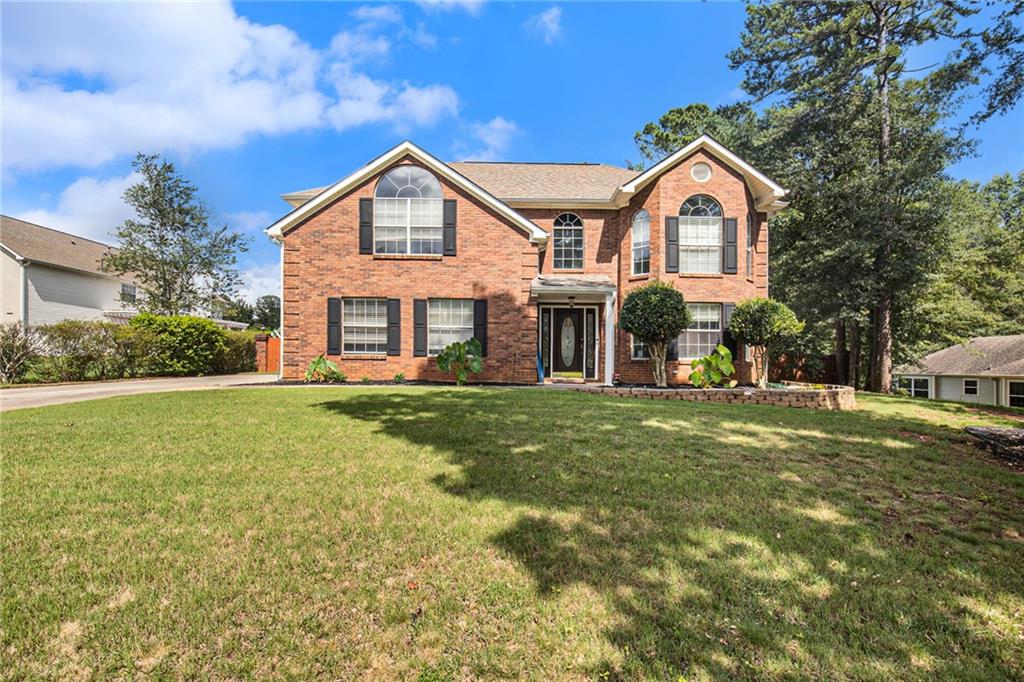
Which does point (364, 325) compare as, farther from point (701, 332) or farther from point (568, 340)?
point (701, 332)

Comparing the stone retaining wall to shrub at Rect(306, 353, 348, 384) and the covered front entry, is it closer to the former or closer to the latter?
the covered front entry

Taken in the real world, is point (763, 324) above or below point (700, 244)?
below

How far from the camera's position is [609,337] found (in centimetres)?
1395

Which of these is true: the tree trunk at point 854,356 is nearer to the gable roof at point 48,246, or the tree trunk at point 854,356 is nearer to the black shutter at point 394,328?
the black shutter at point 394,328

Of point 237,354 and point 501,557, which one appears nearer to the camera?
point 501,557

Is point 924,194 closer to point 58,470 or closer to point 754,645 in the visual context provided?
point 754,645

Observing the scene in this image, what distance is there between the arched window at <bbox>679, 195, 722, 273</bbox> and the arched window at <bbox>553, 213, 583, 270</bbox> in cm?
328

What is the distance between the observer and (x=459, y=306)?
529 inches

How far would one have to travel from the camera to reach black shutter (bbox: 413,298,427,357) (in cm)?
1326

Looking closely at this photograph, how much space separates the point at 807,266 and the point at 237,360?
22.7 m

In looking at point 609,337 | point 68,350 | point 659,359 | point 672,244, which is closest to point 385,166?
point 609,337

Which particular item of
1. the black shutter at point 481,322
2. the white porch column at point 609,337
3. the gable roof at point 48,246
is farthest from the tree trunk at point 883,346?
the gable roof at point 48,246

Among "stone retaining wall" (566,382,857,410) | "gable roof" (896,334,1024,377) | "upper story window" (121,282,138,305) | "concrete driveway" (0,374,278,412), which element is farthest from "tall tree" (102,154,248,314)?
"gable roof" (896,334,1024,377)

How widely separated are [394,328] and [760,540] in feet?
36.9
